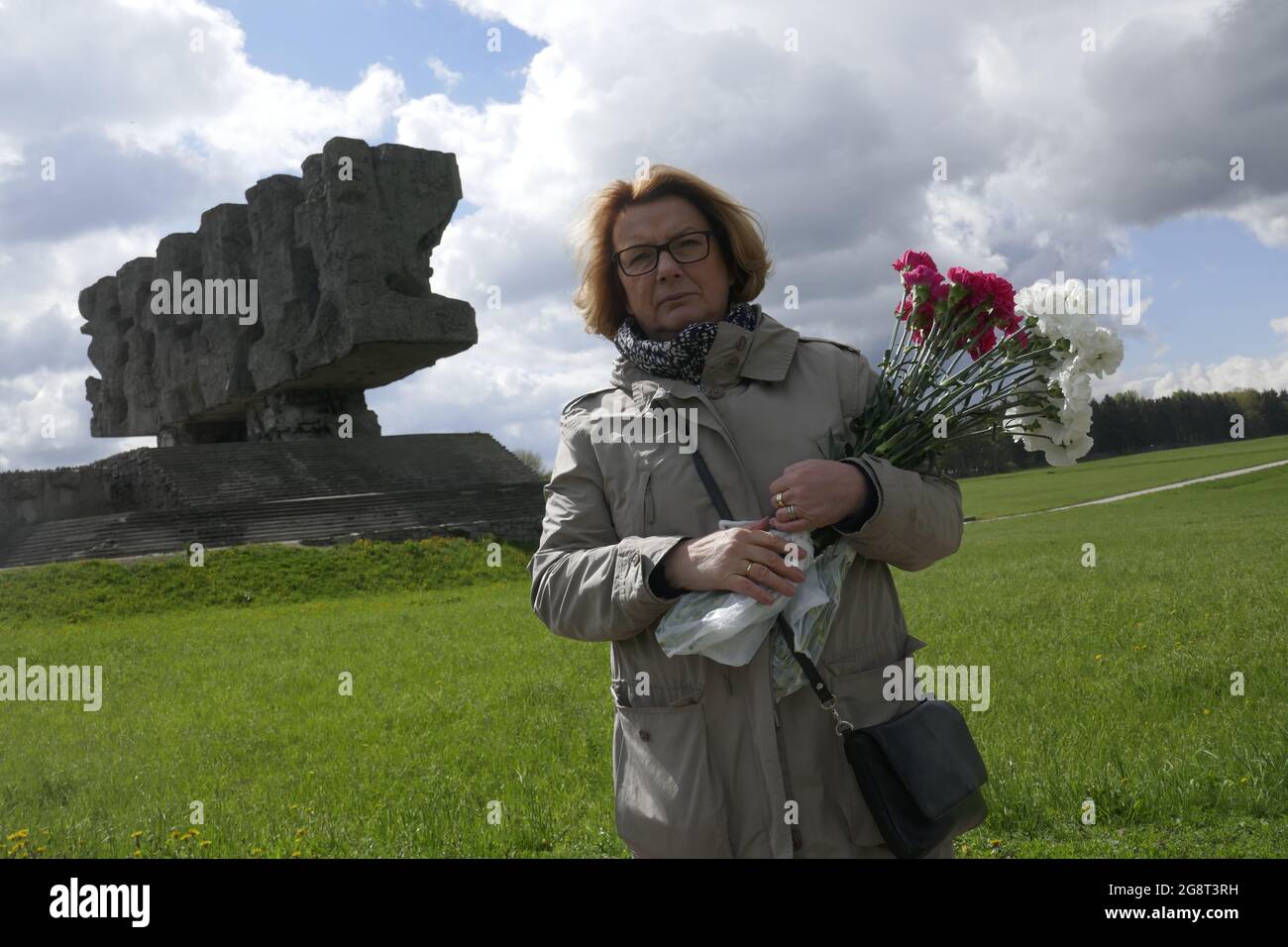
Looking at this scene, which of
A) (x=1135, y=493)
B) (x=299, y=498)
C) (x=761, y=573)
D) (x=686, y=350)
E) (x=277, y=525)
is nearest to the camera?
(x=761, y=573)

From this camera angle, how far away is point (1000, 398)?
262cm

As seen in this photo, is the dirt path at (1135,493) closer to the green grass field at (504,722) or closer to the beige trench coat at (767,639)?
the green grass field at (504,722)

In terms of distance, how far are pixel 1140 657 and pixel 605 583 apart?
671cm

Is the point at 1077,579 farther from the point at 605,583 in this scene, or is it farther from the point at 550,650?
the point at 605,583

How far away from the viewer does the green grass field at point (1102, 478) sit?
36.6 meters

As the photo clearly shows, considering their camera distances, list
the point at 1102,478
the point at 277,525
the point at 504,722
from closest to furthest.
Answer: the point at 504,722, the point at 277,525, the point at 1102,478

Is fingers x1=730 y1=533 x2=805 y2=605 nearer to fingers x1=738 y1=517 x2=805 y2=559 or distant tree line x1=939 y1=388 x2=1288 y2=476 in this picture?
fingers x1=738 y1=517 x2=805 y2=559

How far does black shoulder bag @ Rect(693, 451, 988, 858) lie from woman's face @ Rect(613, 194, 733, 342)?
78 centimetres

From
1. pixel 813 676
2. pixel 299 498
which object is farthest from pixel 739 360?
pixel 299 498

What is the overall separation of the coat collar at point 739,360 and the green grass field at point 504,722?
2.82 metres

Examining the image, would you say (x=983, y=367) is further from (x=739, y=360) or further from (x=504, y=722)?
(x=504, y=722)

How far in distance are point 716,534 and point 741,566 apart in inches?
3.7

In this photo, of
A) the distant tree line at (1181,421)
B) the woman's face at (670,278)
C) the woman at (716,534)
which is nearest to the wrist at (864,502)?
the woman at (716,534)

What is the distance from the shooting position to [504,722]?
23.6ft
